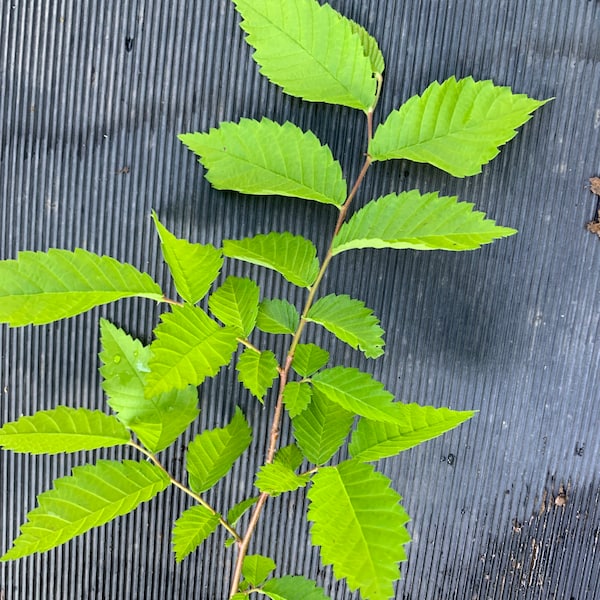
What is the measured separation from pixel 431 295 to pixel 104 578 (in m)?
0.63

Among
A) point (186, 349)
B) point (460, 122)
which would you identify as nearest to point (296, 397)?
point (186, 349)

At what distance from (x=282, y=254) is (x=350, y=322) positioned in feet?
0.37

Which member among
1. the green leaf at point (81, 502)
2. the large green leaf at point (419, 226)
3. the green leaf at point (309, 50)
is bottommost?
the green leaf at point (81, 502)

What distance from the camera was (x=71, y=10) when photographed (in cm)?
70

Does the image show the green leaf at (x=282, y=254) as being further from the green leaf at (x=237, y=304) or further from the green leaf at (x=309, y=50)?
the green leaf at (x=309, y=50)

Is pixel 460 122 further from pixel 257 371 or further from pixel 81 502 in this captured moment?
pixel 81 502

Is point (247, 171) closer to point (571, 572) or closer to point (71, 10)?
point (71, 10)

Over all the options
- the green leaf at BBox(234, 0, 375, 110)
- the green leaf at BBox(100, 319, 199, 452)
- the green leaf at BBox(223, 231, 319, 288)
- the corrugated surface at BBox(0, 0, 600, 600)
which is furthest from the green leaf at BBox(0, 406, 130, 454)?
the green leaf at BBox(234, 0, 375, 110)

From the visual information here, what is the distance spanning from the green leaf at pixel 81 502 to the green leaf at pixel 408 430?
0.83 feet

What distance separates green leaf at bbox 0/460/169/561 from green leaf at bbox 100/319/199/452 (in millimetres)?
47

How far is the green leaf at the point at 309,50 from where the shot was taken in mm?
624

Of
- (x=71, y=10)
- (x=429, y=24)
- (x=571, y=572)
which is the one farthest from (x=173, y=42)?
(x=571, y=572)

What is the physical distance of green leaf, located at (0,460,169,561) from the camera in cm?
58

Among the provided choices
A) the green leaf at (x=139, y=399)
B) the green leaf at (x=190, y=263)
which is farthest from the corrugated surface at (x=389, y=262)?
the green leaf at (x=190, y=263)
